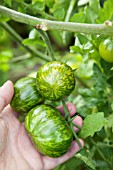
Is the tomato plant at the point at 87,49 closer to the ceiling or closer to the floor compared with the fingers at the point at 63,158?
closer to the ceiling

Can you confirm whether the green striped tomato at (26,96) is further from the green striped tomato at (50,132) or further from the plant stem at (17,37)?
the plant stem at (17,37)

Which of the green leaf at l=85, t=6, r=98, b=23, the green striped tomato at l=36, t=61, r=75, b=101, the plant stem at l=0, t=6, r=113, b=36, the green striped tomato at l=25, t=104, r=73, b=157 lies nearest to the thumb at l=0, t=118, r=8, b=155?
the green striped tomato at l=25, t=104, r=73, b=157

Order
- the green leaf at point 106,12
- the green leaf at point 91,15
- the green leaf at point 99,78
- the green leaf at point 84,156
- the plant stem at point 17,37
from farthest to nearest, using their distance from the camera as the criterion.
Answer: the plant stem at point 17,37
the green leaf at point 99,78
the green leaf at point 91,15
the green leaf at point 106,12
the green leaf at point 84,156

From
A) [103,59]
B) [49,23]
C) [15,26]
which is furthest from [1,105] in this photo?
[15,26]

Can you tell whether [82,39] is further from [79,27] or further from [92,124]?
[92,124]

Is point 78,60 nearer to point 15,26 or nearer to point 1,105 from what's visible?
point 1,105

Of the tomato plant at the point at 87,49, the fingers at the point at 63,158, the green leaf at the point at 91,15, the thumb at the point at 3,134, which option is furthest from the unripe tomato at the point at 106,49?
the thumb at the point at 3,134
